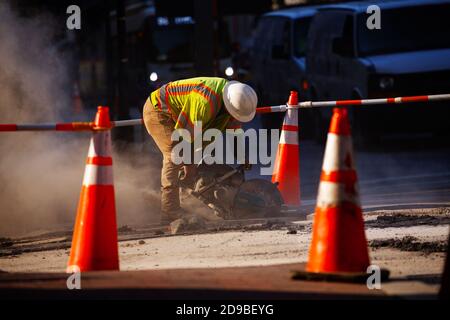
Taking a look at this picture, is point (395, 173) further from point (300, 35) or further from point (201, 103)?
point (300, 35)

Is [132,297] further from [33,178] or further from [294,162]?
[33,178]

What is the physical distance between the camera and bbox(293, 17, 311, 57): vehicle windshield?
22500 millimetres

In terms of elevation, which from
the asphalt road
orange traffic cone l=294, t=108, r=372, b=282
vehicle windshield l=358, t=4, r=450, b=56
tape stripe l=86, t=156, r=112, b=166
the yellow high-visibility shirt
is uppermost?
vehicle windshield l=358, t=4, r=450, b=56

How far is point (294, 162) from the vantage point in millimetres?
11953

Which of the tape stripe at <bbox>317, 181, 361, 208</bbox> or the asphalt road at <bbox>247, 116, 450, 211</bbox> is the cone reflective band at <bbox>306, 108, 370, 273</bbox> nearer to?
the tape stripe at <bbox>317, 181, 361, 208</bbox>

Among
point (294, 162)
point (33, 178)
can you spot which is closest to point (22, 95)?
point (33, 178)

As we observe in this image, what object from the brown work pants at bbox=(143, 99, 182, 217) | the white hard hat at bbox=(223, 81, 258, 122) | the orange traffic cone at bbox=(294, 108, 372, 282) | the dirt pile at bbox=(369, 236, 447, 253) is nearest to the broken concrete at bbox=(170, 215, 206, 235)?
the brown work pants at bbox=(143, 99, 182, 217)

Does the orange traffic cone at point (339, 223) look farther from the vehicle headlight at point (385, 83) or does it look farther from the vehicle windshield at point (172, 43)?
the vehicle windshield at point (172, 43)

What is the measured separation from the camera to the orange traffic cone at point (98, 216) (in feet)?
25.5

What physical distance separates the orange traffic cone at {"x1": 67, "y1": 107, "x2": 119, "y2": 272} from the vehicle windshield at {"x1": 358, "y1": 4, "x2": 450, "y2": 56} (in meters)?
11.2

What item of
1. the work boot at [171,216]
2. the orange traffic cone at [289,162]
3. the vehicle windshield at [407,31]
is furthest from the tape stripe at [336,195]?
the vehicle windshield at [407,31]

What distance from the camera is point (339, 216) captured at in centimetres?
700

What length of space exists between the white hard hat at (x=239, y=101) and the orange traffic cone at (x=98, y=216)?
109 inches
